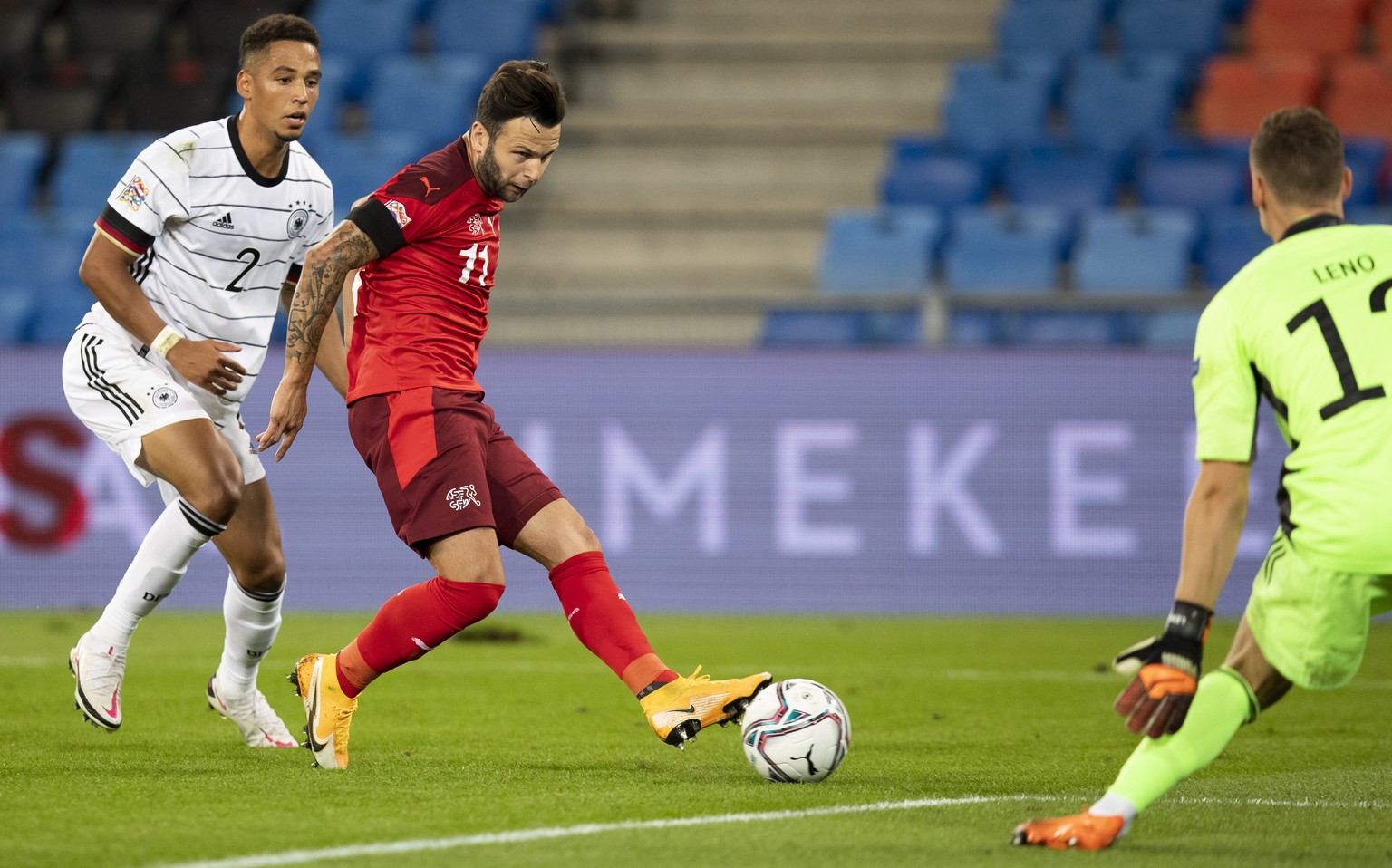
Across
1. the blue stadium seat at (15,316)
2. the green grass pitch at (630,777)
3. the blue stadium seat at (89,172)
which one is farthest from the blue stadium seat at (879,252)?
the blue stadium seat at (89,172)

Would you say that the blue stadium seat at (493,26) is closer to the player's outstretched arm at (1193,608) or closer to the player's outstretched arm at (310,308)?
the player's outstretched arm at (310,308)

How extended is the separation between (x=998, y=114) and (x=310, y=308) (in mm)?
11317

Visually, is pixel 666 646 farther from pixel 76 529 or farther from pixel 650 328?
pixel 76 529

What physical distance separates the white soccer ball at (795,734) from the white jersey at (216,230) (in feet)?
6.70

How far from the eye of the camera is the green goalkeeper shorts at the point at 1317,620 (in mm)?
3852

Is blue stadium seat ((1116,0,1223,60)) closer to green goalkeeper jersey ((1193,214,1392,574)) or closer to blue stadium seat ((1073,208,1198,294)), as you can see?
blue stadium seat ((1073,208,1198,294))

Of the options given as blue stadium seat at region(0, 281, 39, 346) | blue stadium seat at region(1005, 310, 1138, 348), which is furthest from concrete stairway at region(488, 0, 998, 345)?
blue stadium seat at region(0, 281, 39, 346)

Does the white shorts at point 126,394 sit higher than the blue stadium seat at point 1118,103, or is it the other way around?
the blue stadium seat at point 1118,103

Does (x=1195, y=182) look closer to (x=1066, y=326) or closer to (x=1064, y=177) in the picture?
(x=1064, y=177)

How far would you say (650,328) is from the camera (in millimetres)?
11922

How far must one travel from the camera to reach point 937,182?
1491 centimetres

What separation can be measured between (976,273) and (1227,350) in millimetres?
9731

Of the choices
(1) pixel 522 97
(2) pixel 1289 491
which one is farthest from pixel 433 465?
(2) pixel 1289 491

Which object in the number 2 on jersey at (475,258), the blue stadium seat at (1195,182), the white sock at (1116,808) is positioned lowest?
the white sock at (1116,808)
